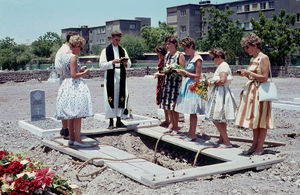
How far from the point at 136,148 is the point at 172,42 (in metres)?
2.30

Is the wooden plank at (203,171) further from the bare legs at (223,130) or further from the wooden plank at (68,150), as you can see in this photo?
the wooden plank at (68,150)

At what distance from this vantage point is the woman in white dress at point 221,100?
6.30m

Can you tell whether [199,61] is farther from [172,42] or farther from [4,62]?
[4,62]

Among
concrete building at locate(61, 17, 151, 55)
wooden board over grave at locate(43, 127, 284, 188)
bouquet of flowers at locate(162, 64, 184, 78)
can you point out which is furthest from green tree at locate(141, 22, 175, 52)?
wooden board over grave at locate(43, 127, 284, 188)

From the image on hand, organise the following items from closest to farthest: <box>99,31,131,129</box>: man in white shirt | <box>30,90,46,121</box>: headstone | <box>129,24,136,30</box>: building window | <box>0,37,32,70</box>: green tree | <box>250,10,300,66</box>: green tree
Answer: <box>99,31,131,129</box>: man in white shirt, <box>30,90,46,121</box>: headstone, <box>250,10,300,66</box>: green tree, <box>0,37,32,70</box>: green tree, <box>129,24,136,30</box>: building window

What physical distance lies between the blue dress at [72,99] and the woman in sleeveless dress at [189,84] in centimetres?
169

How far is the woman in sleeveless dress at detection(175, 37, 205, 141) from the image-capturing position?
22.5ft

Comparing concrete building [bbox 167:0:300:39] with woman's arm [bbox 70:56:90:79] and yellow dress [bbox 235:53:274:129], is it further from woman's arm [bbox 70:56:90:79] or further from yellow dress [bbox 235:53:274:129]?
woman's arm [bbox 70:56:90:79]

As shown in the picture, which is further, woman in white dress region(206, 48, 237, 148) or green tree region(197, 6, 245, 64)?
green tree region(197, 6, 245, 64)

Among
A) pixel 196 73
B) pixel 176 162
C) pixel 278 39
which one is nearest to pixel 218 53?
pixel 196 73

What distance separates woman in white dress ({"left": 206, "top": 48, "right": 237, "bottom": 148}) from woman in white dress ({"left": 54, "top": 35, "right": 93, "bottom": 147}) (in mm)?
2066

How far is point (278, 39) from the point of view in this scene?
111ft

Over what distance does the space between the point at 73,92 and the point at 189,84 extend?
2.03 m

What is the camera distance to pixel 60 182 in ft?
16.2
